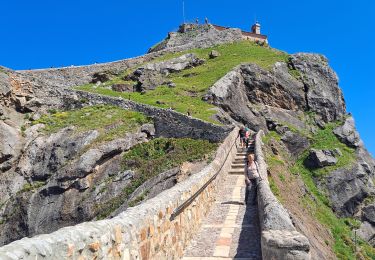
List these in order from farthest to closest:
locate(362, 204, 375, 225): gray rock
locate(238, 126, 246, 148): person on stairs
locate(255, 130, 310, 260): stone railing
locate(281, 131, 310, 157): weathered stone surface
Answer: locate(281, 131, 310, 157): weathered stone surface, locate(362, 204, 375, 225): gray rock, locate(238, 126, 246, 148): person on stairs, locate(255, 130, 310, 260): stone railing

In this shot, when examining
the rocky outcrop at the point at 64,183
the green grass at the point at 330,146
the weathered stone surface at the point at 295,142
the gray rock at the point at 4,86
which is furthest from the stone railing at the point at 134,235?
the gray rock at the point at 4,86

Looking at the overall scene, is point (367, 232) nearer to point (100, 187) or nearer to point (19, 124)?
point (100, 187)

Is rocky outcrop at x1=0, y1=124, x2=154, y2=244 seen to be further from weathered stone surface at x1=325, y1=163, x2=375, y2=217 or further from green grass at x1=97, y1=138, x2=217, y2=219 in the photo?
weathered stone surface at x1=325, y1=163, x2=375, y2=217

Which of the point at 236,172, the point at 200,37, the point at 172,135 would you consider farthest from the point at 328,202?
the point at 200,37

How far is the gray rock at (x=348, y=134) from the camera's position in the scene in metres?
39.5

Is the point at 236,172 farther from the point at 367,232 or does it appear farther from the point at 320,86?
the point at 320,86

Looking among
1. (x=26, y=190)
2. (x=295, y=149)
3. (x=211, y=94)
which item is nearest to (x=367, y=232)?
(x=295, y=149)

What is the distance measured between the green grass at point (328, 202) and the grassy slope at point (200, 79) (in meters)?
9.56

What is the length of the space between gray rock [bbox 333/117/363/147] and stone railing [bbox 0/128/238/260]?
→ 101ft

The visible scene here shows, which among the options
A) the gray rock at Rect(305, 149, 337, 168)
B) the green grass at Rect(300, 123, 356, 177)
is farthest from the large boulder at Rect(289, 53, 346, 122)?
the gray rock at Rect(305, 149, 337, 168)

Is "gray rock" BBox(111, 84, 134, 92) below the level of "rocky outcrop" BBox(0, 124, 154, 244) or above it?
above

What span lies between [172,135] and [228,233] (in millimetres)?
19500

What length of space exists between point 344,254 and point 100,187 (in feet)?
47.2

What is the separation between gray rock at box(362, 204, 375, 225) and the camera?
31.2m
